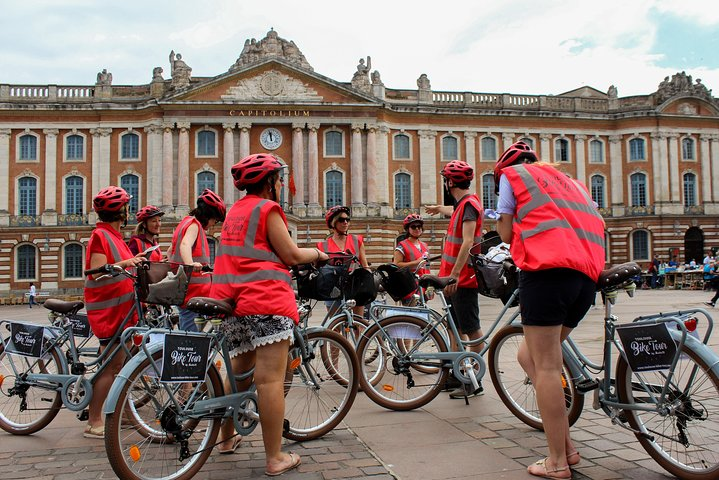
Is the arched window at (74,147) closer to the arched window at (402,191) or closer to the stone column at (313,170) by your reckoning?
the stone column at (313,170)

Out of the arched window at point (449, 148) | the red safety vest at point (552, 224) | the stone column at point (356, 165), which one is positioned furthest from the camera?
the arched window at point (449, 148)

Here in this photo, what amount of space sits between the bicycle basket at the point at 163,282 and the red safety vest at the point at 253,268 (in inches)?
42.7

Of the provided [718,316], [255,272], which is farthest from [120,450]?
[718,316]

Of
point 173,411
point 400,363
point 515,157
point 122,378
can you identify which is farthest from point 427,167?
point 122,378

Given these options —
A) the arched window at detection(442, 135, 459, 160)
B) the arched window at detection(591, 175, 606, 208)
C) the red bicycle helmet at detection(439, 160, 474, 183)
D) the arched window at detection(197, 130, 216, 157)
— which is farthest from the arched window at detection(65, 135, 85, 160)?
Result: the red bicycle helmet at detection(439, 160, 474, 183)

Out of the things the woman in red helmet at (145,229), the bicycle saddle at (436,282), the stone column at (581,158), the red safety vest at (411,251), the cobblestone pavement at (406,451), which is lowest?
the cobblestone pavement at (406,451)

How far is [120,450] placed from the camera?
3369mm

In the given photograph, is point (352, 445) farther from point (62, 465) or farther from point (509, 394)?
point (62, 465)

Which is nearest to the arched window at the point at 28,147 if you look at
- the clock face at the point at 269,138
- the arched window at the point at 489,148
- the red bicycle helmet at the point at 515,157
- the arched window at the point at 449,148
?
the clock face at the point at 269,138

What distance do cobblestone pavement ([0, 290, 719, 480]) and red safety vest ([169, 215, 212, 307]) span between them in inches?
59.1

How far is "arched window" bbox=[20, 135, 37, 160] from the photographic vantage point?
35062 millimetres

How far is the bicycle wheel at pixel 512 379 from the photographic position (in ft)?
15.2

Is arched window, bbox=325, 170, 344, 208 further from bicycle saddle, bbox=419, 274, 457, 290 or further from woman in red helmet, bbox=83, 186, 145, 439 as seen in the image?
woman in red helmet, bbox=83, 186, 145, 439

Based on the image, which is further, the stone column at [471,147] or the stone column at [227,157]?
the stone column at [471,147]
